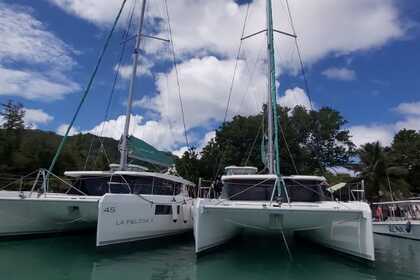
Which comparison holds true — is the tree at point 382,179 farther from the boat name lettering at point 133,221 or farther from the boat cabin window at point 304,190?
the boat name lettering at point 133,221

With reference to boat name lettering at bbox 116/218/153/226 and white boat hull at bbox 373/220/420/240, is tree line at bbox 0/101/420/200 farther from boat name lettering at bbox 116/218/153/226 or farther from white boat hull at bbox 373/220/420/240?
boat name lettering at bbox 116/218/153/226

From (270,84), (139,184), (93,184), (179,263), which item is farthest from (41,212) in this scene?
(270,84)

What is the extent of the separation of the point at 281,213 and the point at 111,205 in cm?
397

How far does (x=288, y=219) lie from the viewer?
7.92m

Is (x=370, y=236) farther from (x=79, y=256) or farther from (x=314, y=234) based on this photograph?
(x=79, y=256)

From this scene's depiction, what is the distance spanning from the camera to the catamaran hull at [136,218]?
8008 mm

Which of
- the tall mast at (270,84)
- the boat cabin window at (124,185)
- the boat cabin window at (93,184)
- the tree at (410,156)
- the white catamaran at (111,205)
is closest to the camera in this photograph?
the white catamaran at (111,205)

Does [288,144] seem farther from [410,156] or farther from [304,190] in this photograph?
[304,190]

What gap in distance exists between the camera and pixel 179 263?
8.00 metres

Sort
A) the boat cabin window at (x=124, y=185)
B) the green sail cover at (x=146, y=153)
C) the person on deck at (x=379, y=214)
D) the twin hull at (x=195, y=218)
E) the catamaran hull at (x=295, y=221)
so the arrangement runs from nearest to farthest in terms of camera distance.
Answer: the catamaran hull at (x=295, y=221) < the twin hull at (x=195, y=218) < the boat cabin window at (x=124, y=185) < the green sail cover at (x=146, y=153) < the person on deck at (x=379, y=214)

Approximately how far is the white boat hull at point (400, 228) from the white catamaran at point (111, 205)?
33.7 feet

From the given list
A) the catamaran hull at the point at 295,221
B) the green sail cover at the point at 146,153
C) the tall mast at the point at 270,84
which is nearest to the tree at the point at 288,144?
the green sail cover at the point at 146,153

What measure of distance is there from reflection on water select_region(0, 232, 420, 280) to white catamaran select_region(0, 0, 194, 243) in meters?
0.50

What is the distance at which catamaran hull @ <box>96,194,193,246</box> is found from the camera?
26.3 feet
